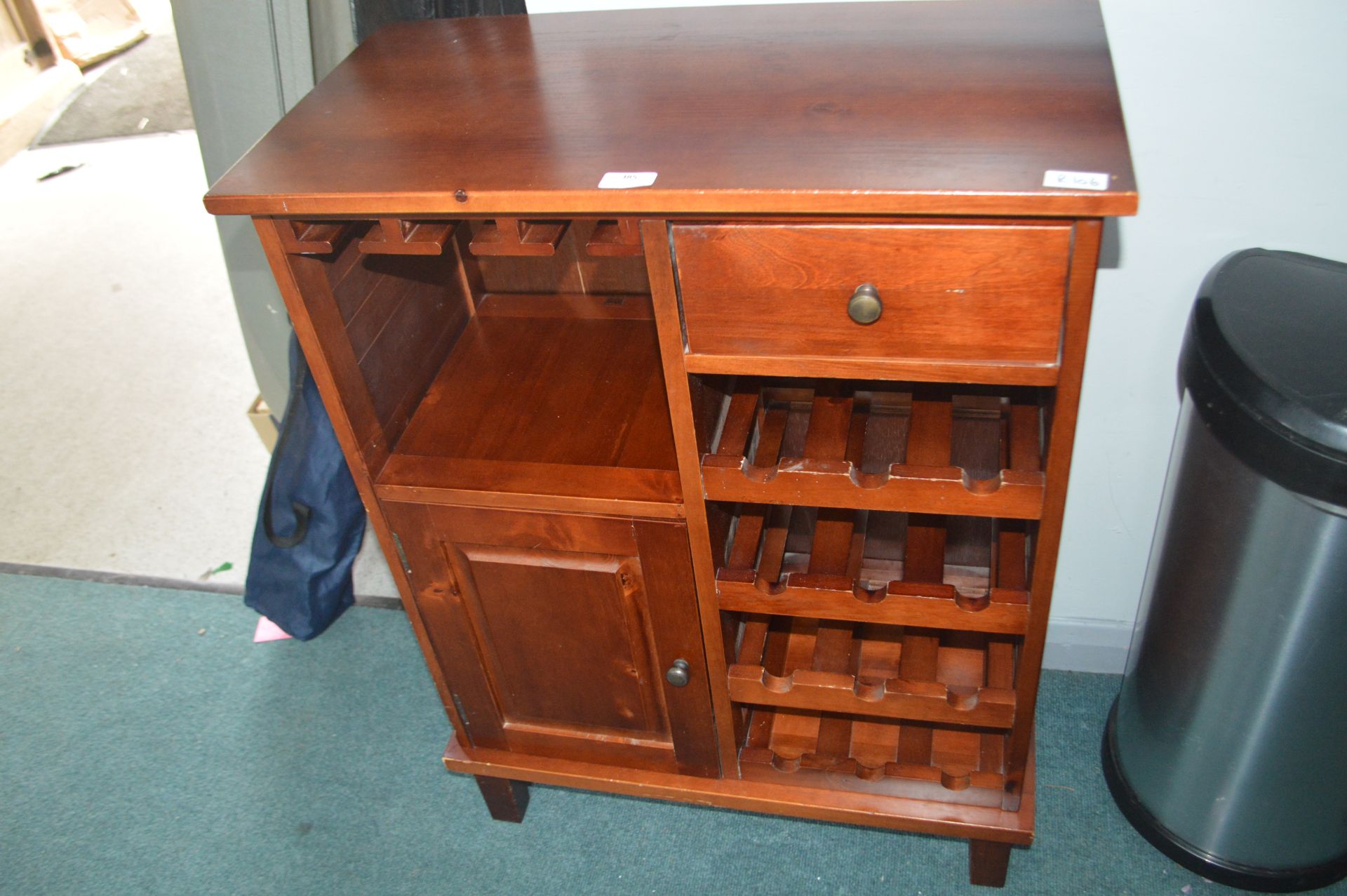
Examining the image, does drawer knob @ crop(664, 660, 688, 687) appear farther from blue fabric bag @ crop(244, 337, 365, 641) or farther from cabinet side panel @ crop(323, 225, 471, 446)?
blue fabric bag @ crop(244, 337, 365, 641)

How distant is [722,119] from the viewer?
40.3 inches

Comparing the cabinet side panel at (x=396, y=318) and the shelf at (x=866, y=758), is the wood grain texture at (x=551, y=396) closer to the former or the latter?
the cabinet side panel at (x=396, y=318)

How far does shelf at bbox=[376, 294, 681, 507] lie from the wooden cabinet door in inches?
1.5

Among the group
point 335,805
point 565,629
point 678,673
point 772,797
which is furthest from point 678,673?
point 335,805

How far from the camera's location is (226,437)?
246 cm

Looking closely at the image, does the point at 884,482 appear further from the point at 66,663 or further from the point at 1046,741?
the point at 66,663

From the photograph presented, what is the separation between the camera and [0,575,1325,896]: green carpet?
60.9 inches

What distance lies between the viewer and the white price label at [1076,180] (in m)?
0.85

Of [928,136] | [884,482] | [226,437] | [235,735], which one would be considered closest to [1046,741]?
[884,482]

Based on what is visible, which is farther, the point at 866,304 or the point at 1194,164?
the point at 1194,164

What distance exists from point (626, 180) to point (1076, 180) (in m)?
0.38

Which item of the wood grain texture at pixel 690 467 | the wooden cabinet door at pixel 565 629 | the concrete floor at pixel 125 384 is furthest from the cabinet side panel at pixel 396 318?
the concrete floor at pixel 125 384

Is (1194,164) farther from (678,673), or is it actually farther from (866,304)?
(678,673)

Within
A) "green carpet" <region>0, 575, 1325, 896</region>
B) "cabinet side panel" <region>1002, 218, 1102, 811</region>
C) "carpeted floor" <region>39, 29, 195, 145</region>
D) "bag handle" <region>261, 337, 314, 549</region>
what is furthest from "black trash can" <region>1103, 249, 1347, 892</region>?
"carpeted floor" <region>39, 29, 195, 145</region>
